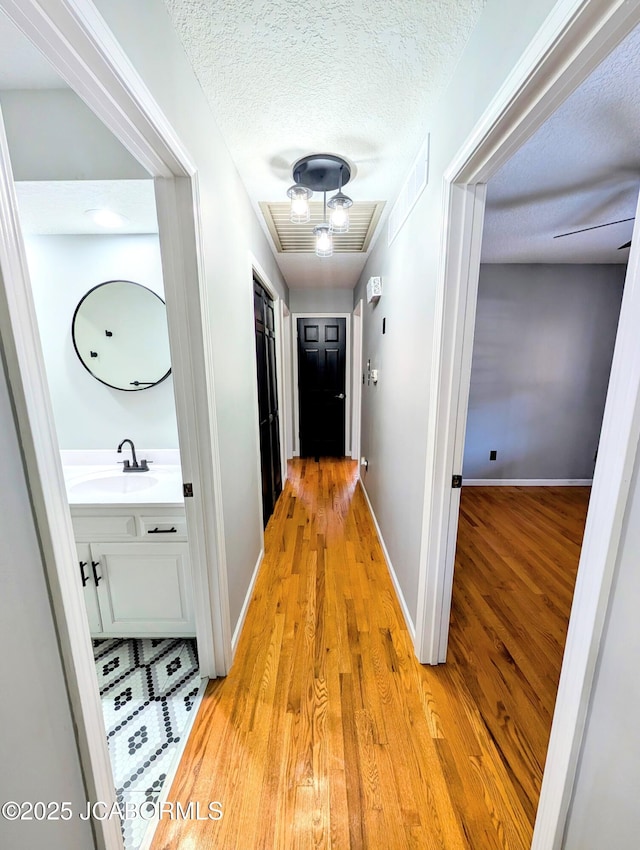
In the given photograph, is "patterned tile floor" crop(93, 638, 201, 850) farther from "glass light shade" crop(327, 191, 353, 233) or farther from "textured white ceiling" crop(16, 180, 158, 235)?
"glass light shade" crop(327, 191, 353, 233)

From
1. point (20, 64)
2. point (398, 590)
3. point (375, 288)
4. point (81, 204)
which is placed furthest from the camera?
point (375, 288)

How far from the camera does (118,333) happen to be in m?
1.82

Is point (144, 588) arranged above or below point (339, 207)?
below

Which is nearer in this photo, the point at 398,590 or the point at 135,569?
the point at 135,569

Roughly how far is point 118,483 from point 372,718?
161cm

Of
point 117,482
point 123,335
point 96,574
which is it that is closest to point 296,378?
point 123,335

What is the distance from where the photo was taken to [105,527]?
144cm

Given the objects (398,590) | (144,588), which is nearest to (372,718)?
(398,590)

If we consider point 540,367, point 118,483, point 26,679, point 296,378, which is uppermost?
point 540,367

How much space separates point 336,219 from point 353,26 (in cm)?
81

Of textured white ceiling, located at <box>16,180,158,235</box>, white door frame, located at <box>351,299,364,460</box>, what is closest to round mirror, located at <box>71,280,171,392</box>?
textured white ceiling, located at <box>16,180,158,235</box>

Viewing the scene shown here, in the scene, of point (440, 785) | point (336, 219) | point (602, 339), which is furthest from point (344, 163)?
point (602, 339)

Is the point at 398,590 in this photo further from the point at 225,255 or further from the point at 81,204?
the point at 81,204

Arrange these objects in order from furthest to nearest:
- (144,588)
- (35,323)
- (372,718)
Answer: (144,588)
(372,718)
(35,323)
